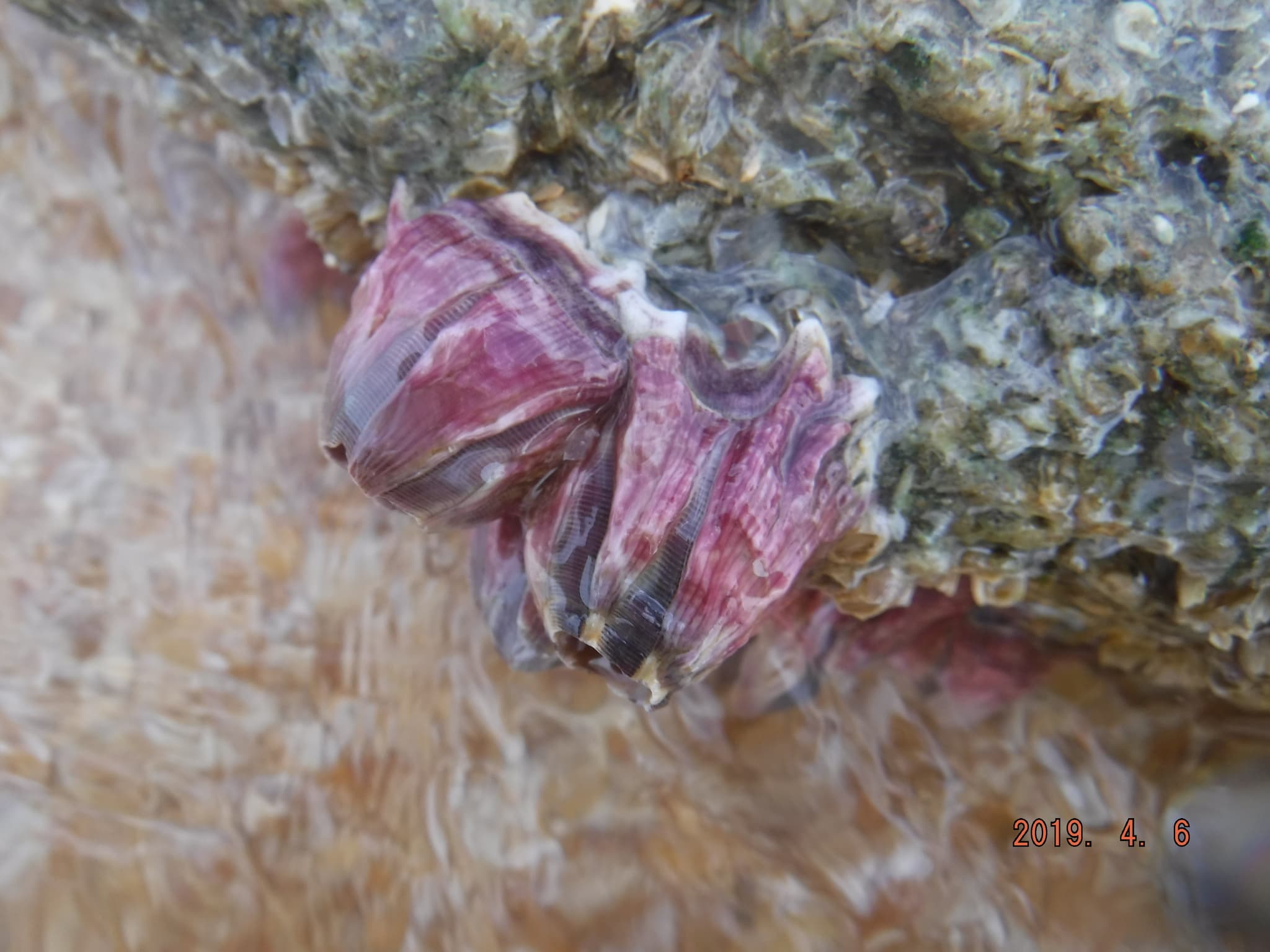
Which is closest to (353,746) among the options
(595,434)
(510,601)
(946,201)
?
(510,601)

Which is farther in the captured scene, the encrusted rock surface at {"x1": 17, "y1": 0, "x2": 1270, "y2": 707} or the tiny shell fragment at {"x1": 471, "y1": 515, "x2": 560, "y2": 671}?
the tiny shell fragment at {"x1": 471, "y1": 515, "x2": 560, "y2": 671}

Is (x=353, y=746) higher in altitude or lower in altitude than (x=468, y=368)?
lower

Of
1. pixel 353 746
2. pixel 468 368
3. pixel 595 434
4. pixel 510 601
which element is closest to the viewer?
pixel 468 368

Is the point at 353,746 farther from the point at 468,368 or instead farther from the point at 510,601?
the point at 468,368

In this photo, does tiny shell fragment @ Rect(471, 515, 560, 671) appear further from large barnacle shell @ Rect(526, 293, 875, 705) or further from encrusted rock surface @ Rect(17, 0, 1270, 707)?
encrusted rock surface @ Rect(17, 0, 1270, 707)

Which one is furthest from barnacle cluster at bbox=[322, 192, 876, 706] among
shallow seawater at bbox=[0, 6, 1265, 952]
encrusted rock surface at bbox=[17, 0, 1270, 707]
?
shallow seawater at bbox=[0, 6, 1265, 952]

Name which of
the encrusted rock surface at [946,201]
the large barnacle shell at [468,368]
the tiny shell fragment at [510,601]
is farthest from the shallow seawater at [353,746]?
the large barnacle shell at [468,368]

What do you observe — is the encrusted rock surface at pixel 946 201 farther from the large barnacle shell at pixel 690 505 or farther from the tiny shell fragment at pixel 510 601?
the tiny shell fragment at pixel 510 601

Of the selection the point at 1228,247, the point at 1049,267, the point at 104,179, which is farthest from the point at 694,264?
the point at 104,179
